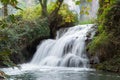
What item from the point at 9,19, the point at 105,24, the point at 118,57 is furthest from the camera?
the point at 105,24

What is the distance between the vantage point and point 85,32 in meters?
16.4

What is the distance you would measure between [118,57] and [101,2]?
12.3 ft

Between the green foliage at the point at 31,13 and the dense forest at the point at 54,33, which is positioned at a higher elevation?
the green foliage at the point at 31,13

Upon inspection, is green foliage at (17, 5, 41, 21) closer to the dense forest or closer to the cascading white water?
the dense forest

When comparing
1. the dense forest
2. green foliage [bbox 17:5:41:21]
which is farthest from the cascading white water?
green foliage [bbox 17:5:41:21]

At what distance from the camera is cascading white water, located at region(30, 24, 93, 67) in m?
13.8

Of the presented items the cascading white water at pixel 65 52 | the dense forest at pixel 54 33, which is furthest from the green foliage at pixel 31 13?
the cascading white water at pixel 65 52

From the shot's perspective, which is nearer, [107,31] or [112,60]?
[112,60]

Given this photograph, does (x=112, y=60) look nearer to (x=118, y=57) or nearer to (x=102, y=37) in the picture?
(x=118, y=57)

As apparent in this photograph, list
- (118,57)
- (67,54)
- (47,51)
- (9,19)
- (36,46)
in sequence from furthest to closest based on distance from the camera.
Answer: (36,46) < (47,51) < (67,54) < (118,57) < (9,19)

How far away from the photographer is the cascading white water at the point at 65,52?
13.8 m

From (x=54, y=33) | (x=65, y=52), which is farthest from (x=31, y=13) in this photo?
(x=65, y=52)

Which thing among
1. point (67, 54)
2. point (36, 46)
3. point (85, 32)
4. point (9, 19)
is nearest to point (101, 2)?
point (85, 32)

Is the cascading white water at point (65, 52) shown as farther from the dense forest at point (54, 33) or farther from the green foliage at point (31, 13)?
the green foliage at point (31, 13)
